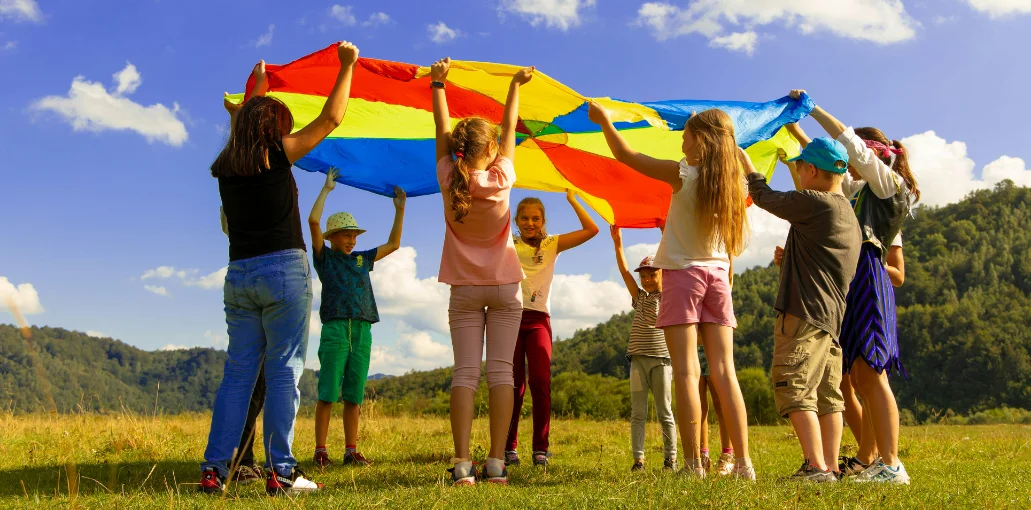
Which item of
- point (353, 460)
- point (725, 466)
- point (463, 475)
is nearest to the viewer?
point (463, 475)

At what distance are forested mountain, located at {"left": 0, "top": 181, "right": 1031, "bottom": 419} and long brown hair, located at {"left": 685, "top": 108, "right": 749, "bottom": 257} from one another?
17640mm

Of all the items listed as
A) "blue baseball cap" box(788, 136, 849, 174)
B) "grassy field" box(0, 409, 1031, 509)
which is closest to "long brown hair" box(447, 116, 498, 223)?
"grassy field" box(0, 409, 1031, 509)

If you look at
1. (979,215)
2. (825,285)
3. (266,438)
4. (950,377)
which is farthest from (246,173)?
(979,215)

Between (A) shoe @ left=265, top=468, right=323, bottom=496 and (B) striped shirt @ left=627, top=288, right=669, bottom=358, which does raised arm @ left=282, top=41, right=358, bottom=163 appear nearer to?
(A) shoe @ left=265, top=468, right=323, bottom=496

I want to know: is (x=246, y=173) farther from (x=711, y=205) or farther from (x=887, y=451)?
(x=887, y=451)

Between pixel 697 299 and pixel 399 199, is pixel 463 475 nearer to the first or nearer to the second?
pixel 697 299

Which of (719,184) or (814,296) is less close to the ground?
(719,184)

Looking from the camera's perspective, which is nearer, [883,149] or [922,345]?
[883,149]

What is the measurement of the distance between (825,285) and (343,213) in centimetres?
335

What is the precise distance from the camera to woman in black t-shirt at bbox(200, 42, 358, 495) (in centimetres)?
362

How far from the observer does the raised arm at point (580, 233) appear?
17.5 ft

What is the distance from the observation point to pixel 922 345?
49.5 metres

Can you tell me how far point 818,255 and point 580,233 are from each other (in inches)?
78.1

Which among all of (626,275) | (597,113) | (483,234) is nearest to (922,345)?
(626,275)
